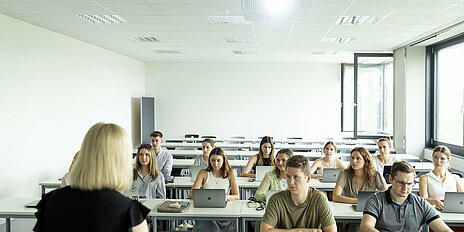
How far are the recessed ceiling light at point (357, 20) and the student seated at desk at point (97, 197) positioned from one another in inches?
218

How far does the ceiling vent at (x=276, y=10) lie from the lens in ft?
17.9

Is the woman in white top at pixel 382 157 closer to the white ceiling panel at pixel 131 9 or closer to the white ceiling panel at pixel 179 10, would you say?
the white ceiling panel at pixel 179 10

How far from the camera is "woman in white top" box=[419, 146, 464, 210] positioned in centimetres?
436

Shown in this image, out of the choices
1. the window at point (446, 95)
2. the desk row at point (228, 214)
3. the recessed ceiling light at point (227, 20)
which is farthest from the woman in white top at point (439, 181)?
the window at point (446, 95)

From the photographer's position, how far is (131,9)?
5871mm

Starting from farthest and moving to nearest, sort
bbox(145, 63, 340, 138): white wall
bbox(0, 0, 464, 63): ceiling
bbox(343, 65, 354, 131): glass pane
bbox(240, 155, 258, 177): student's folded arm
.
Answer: bbox(145, 63, 340, 138): white wall → bbox(343, 65, 354, 131): glass pane → bbox(240, 155, 258, 177): student's folded arm → bbox(0, 0, 464, 63): ceiling

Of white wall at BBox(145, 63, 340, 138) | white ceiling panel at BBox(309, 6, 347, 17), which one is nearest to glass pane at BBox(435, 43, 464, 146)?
white ceiling panel at BBox(309, 6, 347, 17)

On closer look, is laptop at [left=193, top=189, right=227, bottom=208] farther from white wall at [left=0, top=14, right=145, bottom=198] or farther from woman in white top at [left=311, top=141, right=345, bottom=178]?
white wall at [left=0, top=14, right=145, bottom=198]

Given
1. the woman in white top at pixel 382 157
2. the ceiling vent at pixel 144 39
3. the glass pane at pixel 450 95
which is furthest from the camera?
the ceiling vent at pixel 144 39

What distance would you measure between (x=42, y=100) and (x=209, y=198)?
15.7ft

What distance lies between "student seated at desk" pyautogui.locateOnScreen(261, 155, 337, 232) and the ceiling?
319cm

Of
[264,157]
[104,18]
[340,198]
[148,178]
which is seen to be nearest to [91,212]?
[340,198]

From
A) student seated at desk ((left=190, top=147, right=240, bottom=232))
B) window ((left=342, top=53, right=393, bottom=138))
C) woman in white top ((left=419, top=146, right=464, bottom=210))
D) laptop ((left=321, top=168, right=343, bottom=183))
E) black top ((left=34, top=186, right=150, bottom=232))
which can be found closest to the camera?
black top ((left=34, top=186, right=150, bottom=232))

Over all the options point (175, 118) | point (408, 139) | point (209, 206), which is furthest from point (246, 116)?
point (209, 206)
